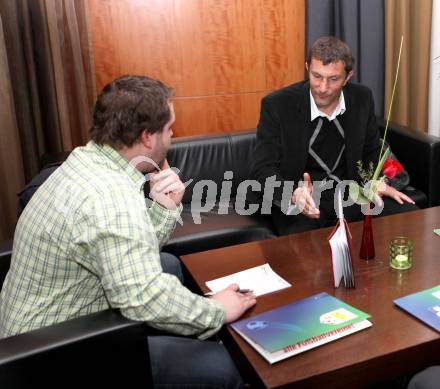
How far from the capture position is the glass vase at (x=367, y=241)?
1896mm

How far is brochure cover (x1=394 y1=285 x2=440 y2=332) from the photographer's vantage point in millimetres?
1500

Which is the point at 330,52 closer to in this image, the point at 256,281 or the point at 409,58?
the point at 256,281

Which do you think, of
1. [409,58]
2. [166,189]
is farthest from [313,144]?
[409,58]

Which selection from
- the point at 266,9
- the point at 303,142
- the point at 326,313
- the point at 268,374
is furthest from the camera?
the point at 266,9

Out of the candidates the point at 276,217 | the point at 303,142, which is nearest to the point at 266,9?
the point at 303,142

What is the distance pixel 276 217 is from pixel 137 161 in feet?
4.38

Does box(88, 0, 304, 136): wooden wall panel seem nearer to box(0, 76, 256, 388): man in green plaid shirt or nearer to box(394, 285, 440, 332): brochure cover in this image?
box(0, 76, 256, 388): man in green plaid shirt

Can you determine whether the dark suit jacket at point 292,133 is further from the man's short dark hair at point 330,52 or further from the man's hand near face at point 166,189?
the man's hand near face at point 166,189

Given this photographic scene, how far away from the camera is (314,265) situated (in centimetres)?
190

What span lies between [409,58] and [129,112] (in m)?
2.97

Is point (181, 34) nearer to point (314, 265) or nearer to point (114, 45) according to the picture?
point (114, 45)

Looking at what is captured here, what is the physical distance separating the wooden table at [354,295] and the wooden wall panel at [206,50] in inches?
73.2

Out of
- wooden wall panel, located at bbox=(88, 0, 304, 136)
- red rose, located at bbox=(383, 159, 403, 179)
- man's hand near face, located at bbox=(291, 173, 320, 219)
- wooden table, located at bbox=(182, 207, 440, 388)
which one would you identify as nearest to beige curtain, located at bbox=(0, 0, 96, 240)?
wooden wall panel, located at bbox=(88, 0, 304, 136)

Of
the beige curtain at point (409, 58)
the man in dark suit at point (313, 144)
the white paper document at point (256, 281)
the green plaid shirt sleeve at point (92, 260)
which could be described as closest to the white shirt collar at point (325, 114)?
the man in dark suit at point (313, 144)
